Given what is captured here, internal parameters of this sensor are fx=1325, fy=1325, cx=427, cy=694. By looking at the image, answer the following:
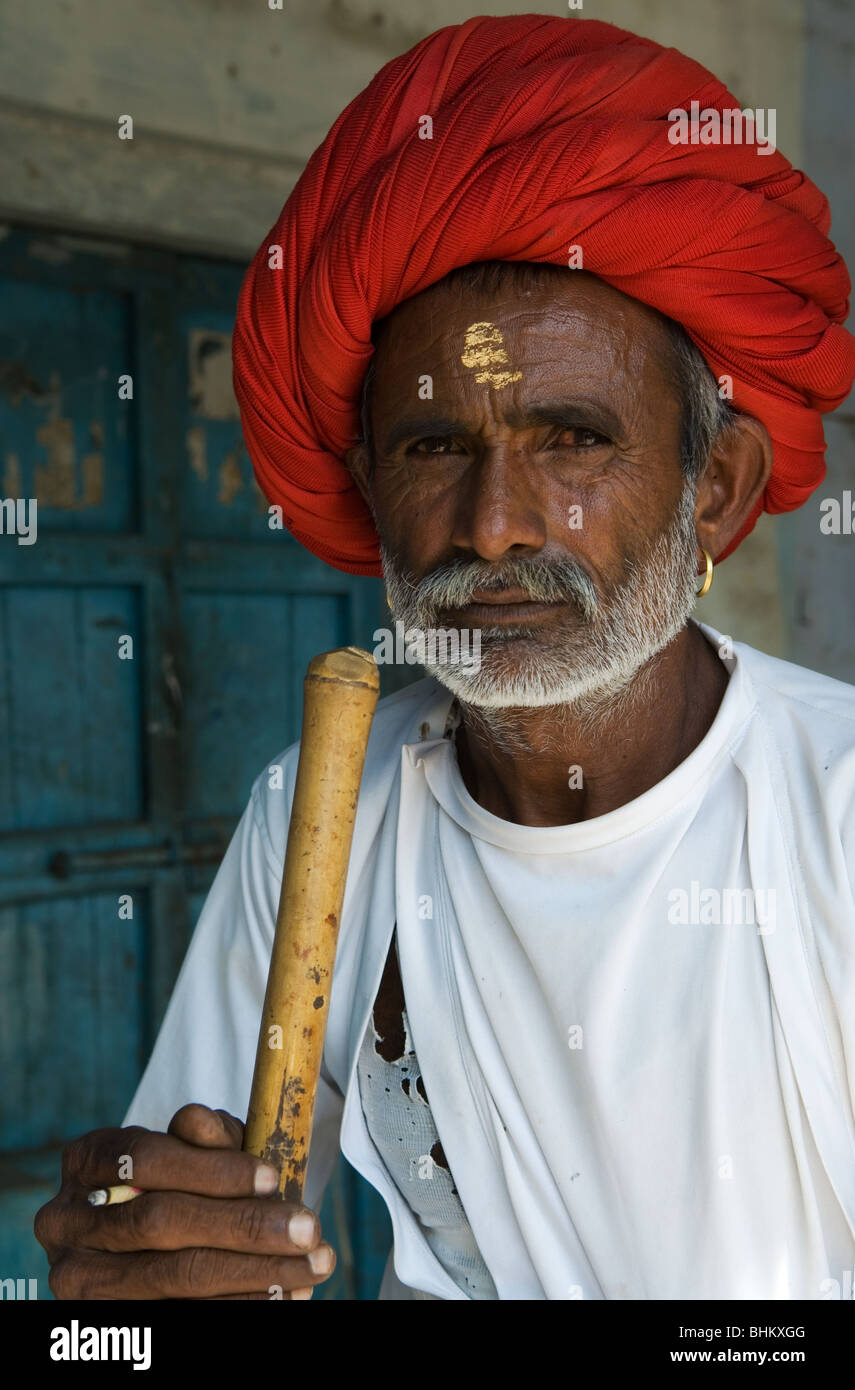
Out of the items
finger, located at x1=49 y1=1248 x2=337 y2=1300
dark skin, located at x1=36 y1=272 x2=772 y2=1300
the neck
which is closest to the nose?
dark skin, located at x1=36 y1=272 x2=772 y2=1300

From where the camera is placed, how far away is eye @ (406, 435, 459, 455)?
1.86 m

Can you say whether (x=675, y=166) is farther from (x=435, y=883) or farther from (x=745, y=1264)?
(x=745, y=1264)

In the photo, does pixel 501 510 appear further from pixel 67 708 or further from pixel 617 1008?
pixel 67 708

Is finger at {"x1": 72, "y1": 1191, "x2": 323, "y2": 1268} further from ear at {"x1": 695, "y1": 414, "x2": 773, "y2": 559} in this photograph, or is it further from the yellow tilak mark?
ear at {"x1": 695, "y1": 414, "x2": 773, "y2": 559}

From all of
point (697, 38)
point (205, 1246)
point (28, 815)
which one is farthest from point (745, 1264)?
point (697, 38)

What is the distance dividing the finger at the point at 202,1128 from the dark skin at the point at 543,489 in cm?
14

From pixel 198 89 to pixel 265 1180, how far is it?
2.65 m

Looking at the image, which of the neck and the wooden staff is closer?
the wooden staff

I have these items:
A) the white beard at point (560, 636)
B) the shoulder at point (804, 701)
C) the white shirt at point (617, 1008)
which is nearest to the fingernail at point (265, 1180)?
the white shirt at point (617, 1008)

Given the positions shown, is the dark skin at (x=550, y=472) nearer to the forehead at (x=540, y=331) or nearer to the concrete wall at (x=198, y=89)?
the forehead at (x=540, y=331)

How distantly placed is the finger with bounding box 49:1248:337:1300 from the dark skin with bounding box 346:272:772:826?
824 millimetres

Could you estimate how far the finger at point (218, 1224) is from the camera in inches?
50.9

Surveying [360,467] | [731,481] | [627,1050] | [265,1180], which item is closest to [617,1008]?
[627,1050]

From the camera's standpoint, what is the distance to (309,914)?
1.36 metres
